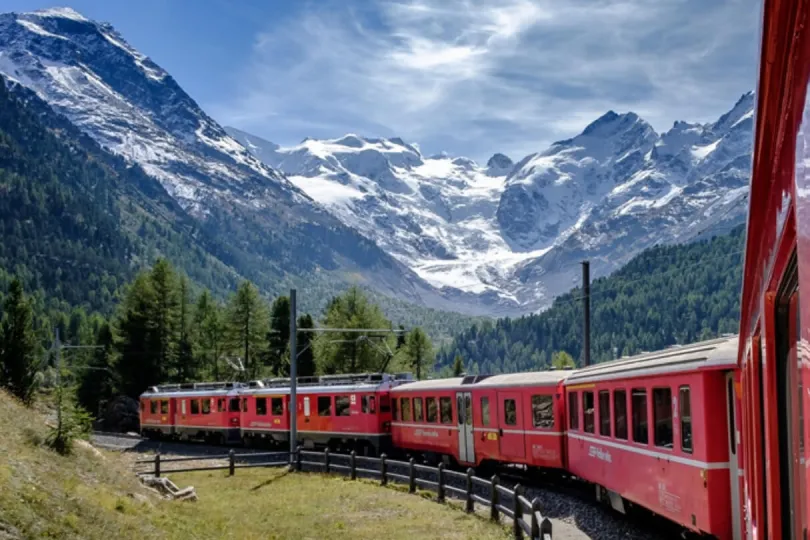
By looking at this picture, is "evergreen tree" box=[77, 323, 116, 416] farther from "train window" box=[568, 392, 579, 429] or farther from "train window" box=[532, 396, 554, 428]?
"train window" box=[568, 392, 579, 429]

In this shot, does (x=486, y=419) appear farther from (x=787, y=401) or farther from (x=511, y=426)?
(x=787, y=401)

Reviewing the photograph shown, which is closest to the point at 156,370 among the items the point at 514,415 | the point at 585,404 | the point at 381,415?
the point at 381,415

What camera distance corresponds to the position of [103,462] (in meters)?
23.4

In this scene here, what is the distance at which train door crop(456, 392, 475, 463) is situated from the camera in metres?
28.2

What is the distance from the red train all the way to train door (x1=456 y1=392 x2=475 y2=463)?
63mm

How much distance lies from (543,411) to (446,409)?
7150 mm

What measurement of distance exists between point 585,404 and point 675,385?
722cm

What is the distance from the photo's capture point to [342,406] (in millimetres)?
38281

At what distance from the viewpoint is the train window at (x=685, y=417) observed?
38.0ft

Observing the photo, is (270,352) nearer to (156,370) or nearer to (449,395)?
(156,370)

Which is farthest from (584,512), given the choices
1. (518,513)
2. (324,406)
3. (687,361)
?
(324,406)

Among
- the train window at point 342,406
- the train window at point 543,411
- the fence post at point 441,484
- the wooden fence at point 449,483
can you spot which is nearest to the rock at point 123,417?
the wooden fence at point 449,483

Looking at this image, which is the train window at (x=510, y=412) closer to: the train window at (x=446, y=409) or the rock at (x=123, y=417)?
the train window at (x=446, y=409)

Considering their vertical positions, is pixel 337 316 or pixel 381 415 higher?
pixel 337 316
